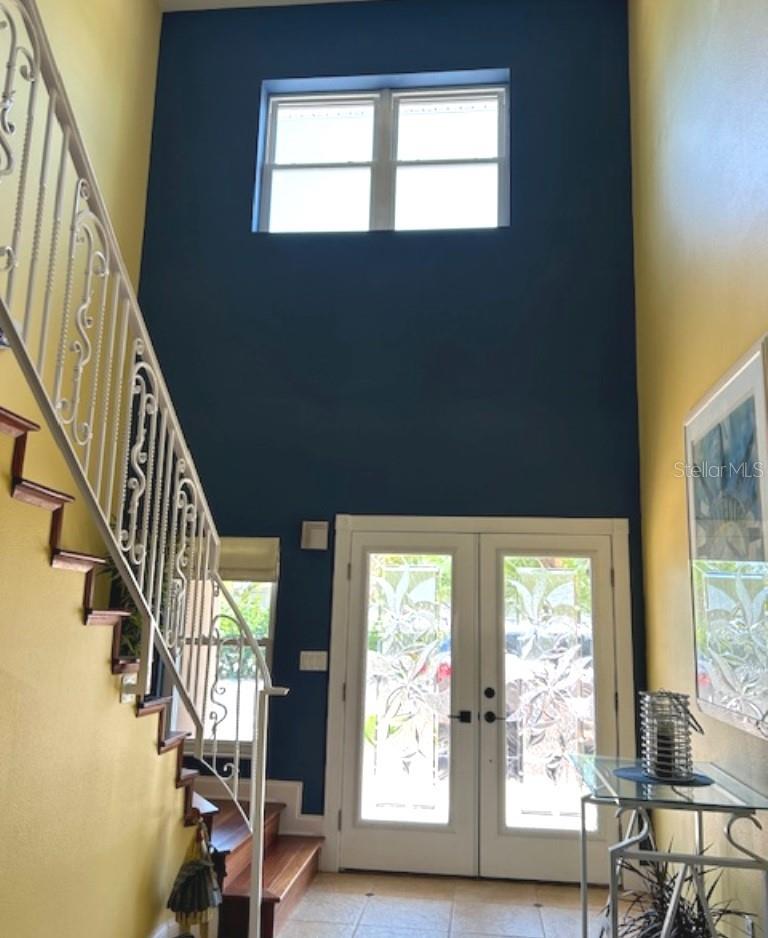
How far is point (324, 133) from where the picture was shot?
5660 millimetres

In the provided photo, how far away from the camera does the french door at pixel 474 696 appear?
173 inches

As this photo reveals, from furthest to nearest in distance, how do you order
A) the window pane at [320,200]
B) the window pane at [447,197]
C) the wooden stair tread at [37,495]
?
the window pane at [320,200] < the window pane at [447,197] < the wooden stair tread at [37,495]

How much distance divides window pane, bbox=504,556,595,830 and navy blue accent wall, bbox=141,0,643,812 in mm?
356

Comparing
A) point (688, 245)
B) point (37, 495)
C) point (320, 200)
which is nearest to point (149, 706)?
point (37, 495)

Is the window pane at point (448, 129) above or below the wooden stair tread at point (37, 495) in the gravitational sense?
above

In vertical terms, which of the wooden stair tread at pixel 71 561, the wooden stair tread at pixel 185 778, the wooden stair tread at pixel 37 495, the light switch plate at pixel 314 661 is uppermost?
the wooden stair tread at pixel 37 495

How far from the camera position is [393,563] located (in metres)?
4.78

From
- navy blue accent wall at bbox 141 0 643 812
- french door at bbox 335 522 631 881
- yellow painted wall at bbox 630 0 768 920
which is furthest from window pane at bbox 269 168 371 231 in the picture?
french door at bbox 335 522 631 881

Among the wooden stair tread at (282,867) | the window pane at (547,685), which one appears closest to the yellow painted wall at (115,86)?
the window pane at (547,685)

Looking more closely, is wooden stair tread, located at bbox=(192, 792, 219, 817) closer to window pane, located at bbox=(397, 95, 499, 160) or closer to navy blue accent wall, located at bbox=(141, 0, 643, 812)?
navy blue accent wall, located at bbox=(141, 0, 643, 812)

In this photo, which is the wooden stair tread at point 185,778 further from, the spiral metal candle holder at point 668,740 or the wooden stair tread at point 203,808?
the spiral metal candle holder at point 668,740

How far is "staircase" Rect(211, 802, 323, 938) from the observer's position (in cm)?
350

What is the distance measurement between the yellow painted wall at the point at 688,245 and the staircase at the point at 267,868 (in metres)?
1.99

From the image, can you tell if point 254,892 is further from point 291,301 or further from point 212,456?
point 291,301
